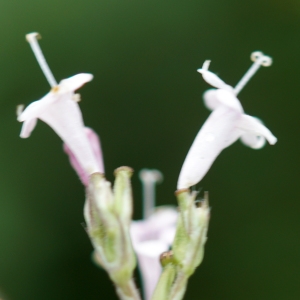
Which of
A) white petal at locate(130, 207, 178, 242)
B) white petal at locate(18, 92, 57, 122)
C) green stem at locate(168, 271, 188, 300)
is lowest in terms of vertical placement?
green stem at locate(168, 271, 188, 300)

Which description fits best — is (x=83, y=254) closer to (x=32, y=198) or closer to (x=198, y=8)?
(x=32, y=198)

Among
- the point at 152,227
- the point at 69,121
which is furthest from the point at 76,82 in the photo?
the point at 152,227

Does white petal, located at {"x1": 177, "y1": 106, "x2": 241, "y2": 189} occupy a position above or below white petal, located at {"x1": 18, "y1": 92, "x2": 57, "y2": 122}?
below

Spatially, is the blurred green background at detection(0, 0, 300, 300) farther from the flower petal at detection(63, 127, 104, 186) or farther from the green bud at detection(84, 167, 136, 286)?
the green bud at detection(84, 167, 136, 286)

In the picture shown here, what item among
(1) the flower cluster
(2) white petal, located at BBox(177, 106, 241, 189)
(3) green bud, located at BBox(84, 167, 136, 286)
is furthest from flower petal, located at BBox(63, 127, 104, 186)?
(2) white petal, located at BBox(177, 106, 241, 189)

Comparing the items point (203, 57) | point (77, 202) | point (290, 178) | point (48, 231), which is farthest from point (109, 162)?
point (290, 178)

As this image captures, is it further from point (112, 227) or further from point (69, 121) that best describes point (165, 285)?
point (69, 121)
